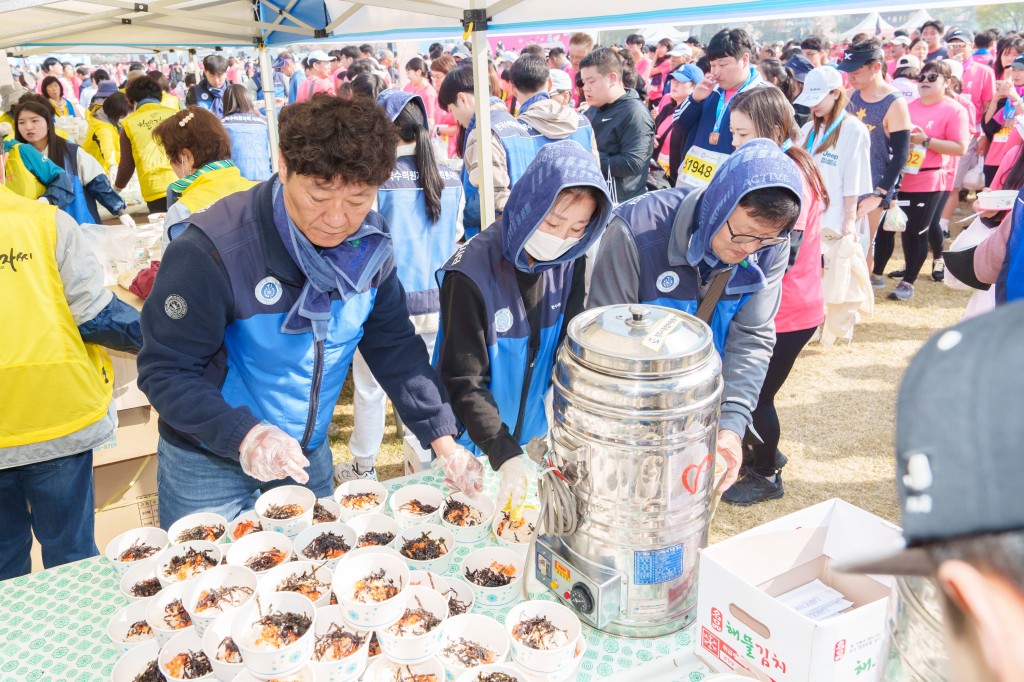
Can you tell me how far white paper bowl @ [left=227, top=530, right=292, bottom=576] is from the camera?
5.01ft

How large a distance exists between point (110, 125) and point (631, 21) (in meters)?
6.80

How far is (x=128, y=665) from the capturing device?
4.21 ft

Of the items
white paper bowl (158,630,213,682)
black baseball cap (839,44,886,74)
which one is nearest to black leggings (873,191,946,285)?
black baseball cap (839,44,886,74)

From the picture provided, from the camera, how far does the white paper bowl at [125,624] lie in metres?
1.35

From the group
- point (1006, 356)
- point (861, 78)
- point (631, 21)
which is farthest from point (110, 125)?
point (1006, 356)

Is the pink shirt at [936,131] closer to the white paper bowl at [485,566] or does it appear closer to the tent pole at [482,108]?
the tent pole at [482,108]

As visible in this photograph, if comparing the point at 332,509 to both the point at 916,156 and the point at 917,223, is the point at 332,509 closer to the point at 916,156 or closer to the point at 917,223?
the point at 916,156

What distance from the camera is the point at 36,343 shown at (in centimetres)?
219

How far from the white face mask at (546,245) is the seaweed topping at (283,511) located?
902 mm

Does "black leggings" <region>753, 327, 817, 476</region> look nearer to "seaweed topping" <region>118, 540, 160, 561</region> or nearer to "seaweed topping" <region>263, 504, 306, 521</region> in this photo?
"seaweed topping" <region>263, 504, 306, 521</region>

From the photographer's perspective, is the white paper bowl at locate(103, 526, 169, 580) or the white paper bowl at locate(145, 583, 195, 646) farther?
the white paper bowl at locate(103, 526, 169, 580)

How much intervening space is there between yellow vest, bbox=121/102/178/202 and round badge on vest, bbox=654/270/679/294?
15.8 ft

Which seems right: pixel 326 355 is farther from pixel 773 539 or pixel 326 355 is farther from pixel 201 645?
pixel 773 539

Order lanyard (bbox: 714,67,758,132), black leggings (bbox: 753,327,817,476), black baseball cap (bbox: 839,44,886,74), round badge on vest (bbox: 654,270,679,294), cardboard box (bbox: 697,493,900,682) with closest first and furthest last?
cardboard box (bbox: 697,493,900,682) < round badge on vest (bbox: 654,270,679,294) < black leggings (bbox: 753,327,817,476) < lanyard (bbox: 714,67,758,132) < black baseball cap (bbox: 839,44,886,74)
